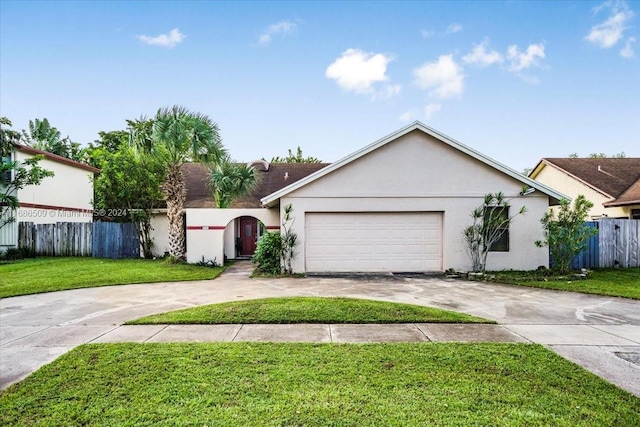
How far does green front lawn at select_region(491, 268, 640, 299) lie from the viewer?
867cm

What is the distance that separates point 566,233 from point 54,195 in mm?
22634

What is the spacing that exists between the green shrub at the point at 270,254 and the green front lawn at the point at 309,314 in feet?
15.4

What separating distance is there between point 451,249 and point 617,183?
1312cm

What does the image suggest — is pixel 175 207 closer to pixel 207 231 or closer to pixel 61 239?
pixel 207 231

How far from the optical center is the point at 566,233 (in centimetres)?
1066

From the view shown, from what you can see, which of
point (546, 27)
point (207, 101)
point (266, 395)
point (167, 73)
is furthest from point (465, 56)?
point (266, 395)

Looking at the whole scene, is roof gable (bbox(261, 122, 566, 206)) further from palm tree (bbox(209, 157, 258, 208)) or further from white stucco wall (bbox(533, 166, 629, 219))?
white stucco wall (bbox(533, 166, 629, 219))

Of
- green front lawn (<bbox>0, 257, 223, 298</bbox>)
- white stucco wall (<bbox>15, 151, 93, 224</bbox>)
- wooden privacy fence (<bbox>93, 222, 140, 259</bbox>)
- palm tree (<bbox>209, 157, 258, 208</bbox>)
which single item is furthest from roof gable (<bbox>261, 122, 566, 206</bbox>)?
white stucco wall (<bbox>15, 151, 93, 224</bbox>)

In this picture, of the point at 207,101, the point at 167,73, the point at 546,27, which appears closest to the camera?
the point at 546,27

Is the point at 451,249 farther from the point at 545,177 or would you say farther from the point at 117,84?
the point at 117,84

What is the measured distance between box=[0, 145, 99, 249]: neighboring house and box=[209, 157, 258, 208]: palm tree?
9007 mm

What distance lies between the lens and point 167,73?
1602 cm

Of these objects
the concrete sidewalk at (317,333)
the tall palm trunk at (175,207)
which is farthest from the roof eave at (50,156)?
the concrete sidewalk at (317,333)

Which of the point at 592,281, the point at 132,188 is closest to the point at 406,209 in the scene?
the point at 592,281
